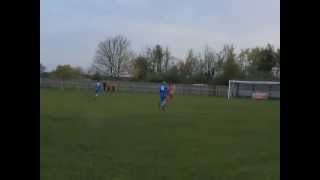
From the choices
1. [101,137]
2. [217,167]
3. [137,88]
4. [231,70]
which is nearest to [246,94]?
[231,70]

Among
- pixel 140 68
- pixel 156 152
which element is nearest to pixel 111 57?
pixel 140 68

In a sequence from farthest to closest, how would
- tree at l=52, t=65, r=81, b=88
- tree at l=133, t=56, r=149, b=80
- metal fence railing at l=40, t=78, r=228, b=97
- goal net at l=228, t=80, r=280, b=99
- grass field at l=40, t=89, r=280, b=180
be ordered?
tree at l=133, t=56, r=149, b=80 → tree at l=52, t=65, r=81, b=88 → metal fence railing at l=40, t=78, r=228, b=97 → goal net at l=228, t=80, r=280, b=99 → grass field at l=40, t=89, r=280, b=180

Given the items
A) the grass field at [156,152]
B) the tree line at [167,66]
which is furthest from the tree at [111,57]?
the grass field at [156,152]

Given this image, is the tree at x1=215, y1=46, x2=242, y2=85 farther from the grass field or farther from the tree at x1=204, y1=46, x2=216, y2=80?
the grass field

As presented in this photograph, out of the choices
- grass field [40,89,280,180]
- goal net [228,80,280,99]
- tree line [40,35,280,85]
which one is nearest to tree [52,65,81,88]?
tree line [40,35,280,85]

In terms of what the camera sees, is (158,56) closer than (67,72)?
No

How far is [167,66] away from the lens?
44750 millimetres

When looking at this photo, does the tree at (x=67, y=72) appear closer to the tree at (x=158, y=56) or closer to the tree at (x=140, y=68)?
the tree at (x=140, y=68)

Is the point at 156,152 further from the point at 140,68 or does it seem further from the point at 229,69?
the point at 140,68

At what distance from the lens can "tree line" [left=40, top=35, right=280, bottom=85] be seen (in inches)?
1537

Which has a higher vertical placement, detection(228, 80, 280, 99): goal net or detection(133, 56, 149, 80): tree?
detection(133, 56, 149, 80): tree
